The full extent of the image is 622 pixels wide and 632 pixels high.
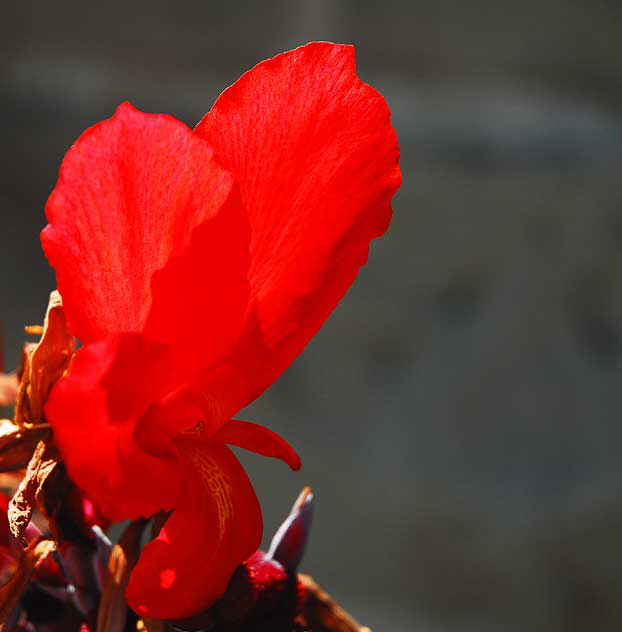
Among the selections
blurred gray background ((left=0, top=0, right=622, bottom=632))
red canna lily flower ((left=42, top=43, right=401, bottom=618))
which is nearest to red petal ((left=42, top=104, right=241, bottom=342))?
red canna lily flower ((left=42, top=43, right=401, bottom=618))

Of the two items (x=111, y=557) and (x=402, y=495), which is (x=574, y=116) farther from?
(x=111, y=557)

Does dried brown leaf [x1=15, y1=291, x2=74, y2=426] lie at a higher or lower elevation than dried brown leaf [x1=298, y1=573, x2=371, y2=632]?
higher

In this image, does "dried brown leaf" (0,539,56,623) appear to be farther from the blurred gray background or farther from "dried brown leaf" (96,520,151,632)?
the blurred gray background

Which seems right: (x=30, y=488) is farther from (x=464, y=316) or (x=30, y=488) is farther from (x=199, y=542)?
(x=464, y=316)

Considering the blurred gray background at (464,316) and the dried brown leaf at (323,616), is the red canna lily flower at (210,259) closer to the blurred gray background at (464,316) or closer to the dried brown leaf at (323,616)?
the dried brown leaf at (323,616)

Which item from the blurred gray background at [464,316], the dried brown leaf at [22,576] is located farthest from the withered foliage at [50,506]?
the blurred gray background at [464,316]

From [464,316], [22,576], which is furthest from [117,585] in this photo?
[464,316]

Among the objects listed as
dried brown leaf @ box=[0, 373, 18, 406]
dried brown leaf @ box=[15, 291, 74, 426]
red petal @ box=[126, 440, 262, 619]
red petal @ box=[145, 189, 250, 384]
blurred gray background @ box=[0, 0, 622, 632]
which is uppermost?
red petal @ box=[145, 189, 250, 384]
